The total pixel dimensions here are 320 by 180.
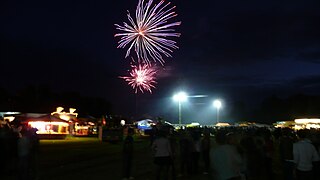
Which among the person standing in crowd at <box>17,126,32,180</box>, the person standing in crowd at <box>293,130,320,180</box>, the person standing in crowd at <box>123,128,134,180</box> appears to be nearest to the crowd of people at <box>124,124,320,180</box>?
the person standing in crowd at <box>293,130,320,180</box>

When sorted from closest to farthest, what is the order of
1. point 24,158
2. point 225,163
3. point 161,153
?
point 225,163 → point 161,153 → point 24,158

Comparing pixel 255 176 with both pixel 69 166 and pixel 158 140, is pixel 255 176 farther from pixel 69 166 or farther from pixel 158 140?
pixel 69 166

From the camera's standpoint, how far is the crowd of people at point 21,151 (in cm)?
1271

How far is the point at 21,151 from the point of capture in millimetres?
12734

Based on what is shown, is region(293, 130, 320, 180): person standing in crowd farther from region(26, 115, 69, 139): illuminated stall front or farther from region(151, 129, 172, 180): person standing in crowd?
region(26, 115, 69, 139): illuminated stall front

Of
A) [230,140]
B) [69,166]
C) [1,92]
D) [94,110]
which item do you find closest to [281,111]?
[94,110]

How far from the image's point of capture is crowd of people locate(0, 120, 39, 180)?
12.7 metres

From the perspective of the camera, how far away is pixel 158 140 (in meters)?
11.9

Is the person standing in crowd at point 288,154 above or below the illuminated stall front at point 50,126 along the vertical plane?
below

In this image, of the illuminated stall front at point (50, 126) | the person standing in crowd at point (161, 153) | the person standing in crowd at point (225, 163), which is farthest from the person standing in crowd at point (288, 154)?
the illuminated stall front at point (50, 126)

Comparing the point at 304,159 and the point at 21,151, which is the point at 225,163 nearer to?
the point at 304,159

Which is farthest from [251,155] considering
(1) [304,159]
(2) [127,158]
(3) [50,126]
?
(3) [50,126]

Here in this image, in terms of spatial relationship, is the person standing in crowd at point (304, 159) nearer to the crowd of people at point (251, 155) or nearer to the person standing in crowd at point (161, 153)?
the crowd of people at point (251, 155)

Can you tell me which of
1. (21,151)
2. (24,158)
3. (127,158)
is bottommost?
(127,158)
